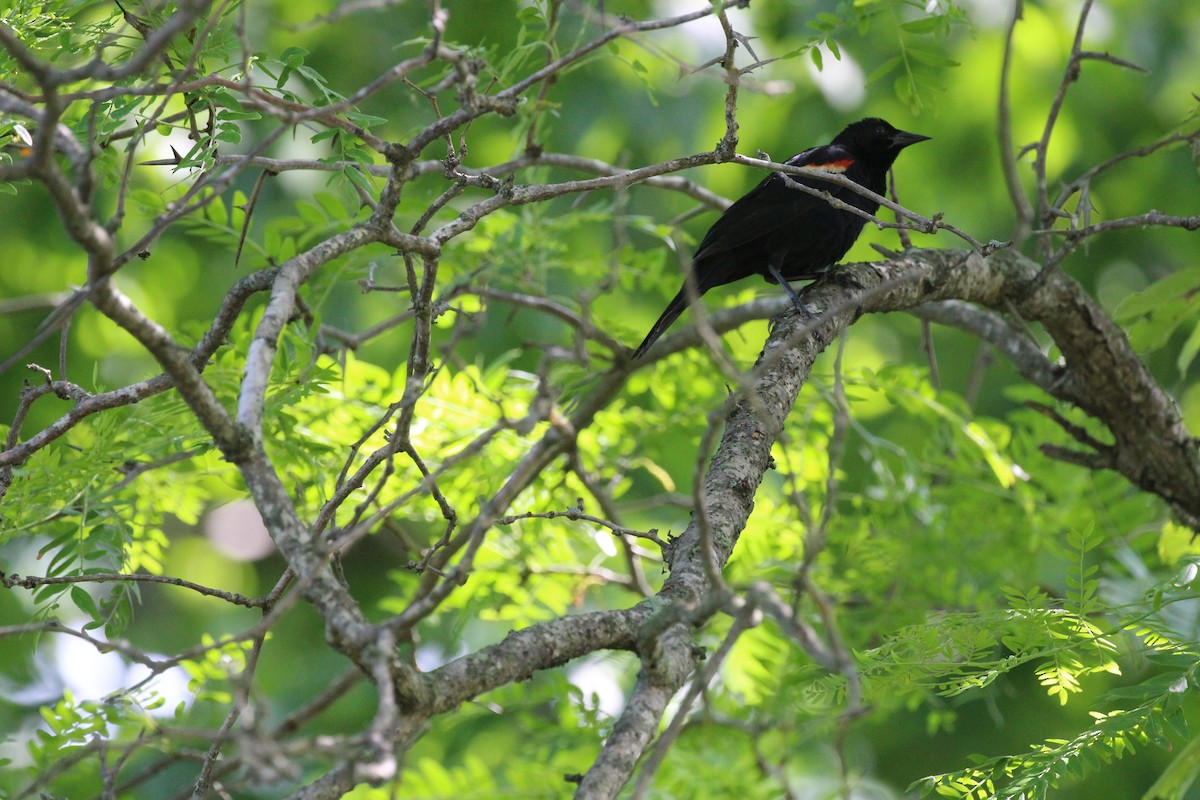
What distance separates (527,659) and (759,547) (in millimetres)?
2360

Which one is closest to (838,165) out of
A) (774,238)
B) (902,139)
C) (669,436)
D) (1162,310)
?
(902,139)

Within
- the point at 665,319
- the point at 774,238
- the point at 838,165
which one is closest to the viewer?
the point at 665,319

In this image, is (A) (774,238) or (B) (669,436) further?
(A) (774,238)

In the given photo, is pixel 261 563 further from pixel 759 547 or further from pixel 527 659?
pixel 527 659

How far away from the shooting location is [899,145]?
15.8ft

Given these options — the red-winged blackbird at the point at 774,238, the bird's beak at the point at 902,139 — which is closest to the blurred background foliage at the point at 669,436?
the red-winged blackbird at the point at 774,238

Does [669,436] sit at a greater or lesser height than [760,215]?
lesser

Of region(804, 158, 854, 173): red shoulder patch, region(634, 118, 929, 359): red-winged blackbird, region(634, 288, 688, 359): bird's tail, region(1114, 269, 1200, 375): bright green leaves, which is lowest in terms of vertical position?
region(1114, 269, 1200, 375): bright green leaves

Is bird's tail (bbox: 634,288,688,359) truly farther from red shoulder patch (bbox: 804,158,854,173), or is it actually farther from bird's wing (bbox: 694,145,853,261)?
red shoulder patch (bbox: 804,158,854,173)

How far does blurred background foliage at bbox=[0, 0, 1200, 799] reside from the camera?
100 inches

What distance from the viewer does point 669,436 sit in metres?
4.12

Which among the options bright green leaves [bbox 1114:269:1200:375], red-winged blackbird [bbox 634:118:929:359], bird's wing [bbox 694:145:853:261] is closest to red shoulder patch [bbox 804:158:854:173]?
red-winged blackbird [bbox 634:118:929:359]

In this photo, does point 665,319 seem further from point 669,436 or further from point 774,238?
point 774,238

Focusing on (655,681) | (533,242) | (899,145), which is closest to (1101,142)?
(899,145)
